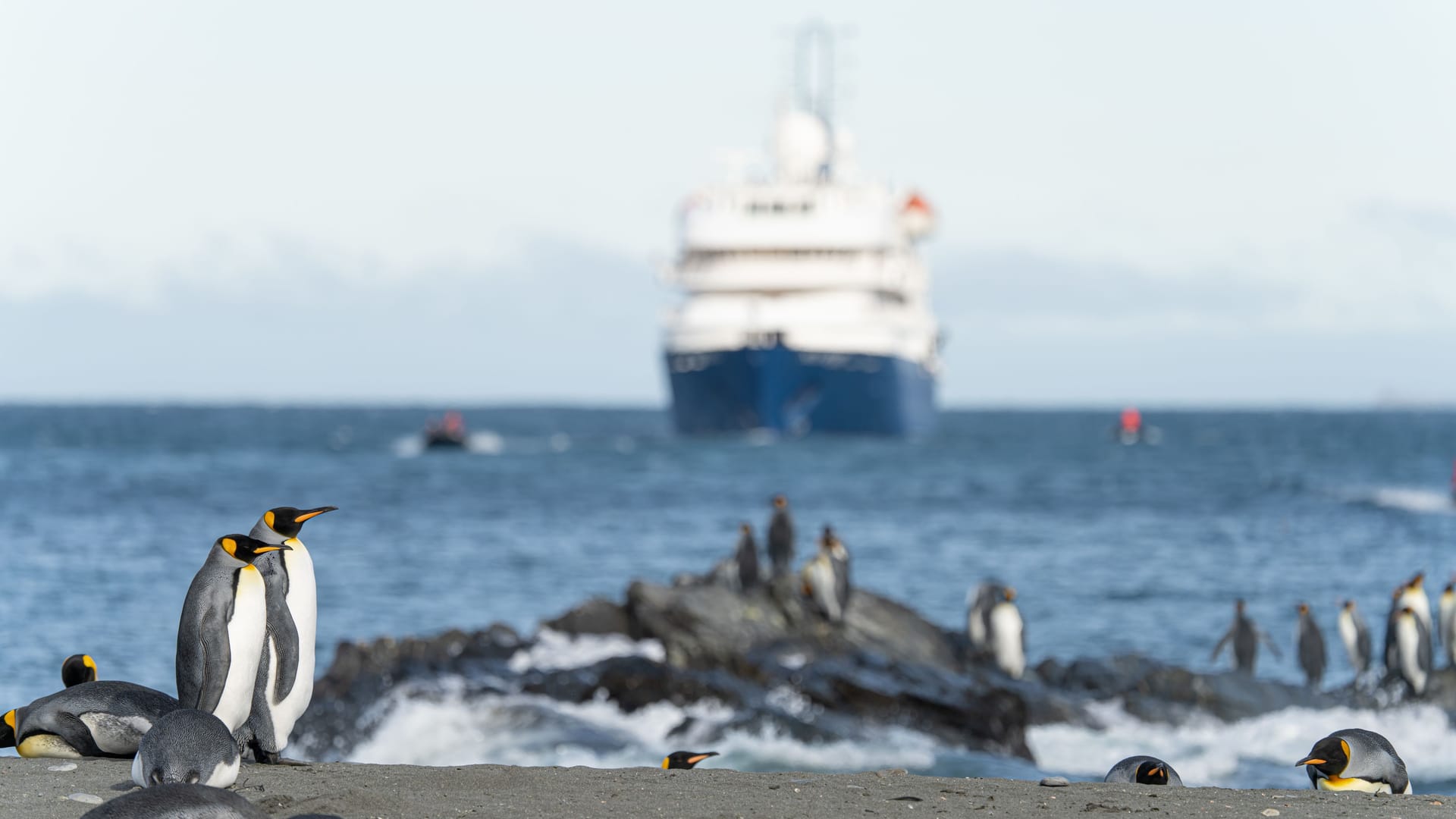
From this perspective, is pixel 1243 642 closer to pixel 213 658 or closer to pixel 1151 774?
pixel 1151 774

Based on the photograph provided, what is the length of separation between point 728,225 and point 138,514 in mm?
24661

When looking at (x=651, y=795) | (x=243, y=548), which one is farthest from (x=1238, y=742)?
(x=243, y=548)

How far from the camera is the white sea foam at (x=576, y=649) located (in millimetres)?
12977

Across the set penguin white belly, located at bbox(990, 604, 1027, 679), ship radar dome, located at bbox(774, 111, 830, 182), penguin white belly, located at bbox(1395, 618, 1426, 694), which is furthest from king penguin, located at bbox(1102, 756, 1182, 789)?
ship radar dome, located at bbox(774, 111, 830, 182)

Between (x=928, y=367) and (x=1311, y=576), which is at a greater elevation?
(x=928, y=367)

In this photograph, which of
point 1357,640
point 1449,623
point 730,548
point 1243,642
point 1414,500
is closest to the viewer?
point 1449,623

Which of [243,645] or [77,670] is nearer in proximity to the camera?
[243,645]

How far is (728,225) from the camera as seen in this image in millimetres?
49656

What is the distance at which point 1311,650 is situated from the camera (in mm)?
13734

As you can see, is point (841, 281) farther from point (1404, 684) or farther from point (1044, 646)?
point (1404, 684)

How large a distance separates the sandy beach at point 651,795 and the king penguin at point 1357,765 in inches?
18.8

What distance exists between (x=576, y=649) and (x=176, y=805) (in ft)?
31.0

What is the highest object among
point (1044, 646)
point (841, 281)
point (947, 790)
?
point (841, 281)

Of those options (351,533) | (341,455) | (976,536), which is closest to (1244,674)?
(976,536)
